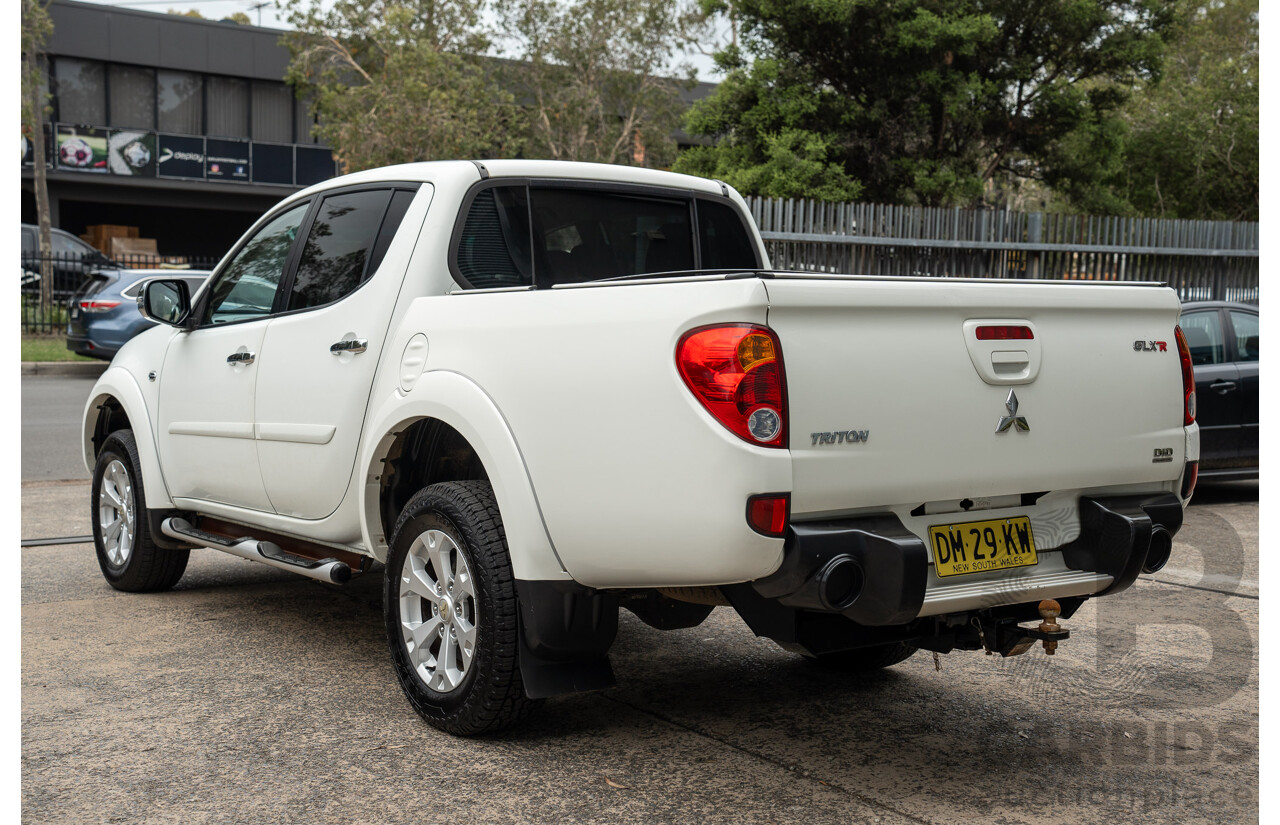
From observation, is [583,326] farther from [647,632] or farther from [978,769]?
[647,632]

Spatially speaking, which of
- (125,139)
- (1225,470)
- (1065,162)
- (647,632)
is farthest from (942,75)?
(125,139)

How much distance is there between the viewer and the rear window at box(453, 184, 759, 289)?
15.2 ft

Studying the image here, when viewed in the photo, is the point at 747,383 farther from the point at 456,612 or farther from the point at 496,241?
the point at 496,241

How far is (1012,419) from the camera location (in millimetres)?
3666

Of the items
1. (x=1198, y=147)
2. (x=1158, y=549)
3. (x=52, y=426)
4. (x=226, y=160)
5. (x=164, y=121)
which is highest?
(x=164, y=121)

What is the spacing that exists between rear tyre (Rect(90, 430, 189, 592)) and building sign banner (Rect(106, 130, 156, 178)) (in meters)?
31.9

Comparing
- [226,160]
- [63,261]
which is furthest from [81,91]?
[63,261]

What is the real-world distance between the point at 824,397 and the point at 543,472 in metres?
0.91

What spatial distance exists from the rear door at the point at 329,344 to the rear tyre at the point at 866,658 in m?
→ 2.05

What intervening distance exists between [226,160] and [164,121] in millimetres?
2234

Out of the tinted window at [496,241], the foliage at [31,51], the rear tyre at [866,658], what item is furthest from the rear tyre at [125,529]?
the foliage at [31,51]

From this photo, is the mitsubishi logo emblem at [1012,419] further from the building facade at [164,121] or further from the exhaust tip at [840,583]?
the building facade at [164,121]

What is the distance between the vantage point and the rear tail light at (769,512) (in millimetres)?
3248

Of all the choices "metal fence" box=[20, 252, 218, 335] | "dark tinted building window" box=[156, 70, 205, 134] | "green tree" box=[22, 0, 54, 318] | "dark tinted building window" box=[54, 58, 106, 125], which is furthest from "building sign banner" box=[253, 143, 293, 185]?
"green tree" box=[22, 0, 54, 318]
